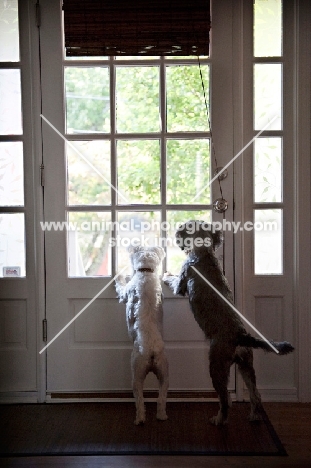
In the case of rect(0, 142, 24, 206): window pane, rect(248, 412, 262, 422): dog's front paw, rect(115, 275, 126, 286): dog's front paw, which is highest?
rect(0, 142, 24, 206): window pane

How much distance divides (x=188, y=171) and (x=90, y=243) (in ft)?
2.11

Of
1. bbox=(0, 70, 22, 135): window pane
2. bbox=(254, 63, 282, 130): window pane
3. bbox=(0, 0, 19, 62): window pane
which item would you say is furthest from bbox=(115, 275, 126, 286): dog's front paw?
bbox=(0, 0, 19, 62): window pane

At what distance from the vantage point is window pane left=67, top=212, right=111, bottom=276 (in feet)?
9.62

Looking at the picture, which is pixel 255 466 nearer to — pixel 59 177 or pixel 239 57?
pixel 59 177

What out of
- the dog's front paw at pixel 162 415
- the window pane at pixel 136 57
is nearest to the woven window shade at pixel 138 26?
the window pane at pixel 136 57

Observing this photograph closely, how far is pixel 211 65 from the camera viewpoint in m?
2.86

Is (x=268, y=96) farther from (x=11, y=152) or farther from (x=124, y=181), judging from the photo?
(x=11, y=152)

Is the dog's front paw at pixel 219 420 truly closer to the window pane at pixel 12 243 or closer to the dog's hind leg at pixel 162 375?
the dog's hind leg at pixel 162 375

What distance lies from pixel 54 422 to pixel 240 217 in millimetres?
1397

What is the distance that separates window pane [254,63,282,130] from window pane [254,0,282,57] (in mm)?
77

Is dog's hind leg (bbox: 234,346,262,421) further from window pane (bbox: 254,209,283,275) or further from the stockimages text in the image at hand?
the stockimages text

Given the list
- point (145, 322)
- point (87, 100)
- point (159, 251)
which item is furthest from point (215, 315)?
point (87, 100)

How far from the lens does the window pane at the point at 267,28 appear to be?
9.38ft

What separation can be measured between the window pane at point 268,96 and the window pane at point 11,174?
4.14ft
